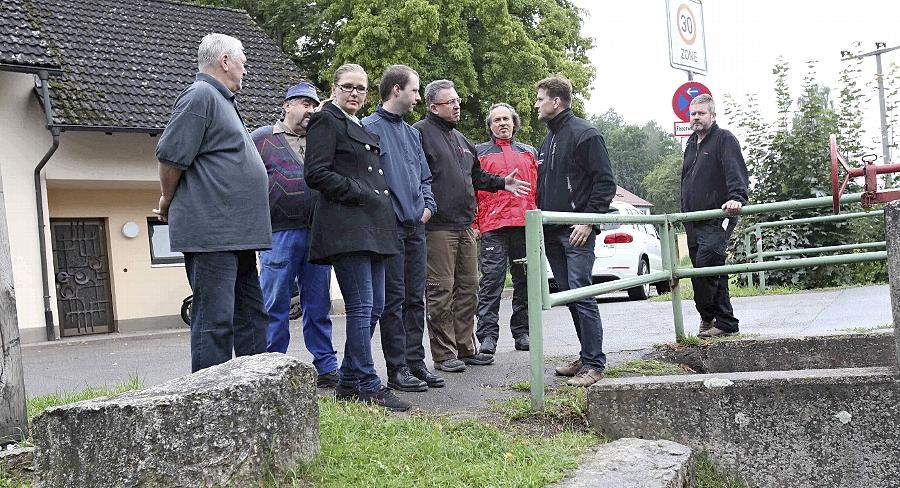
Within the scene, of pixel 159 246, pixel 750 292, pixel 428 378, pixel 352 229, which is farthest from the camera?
pixel 159 246

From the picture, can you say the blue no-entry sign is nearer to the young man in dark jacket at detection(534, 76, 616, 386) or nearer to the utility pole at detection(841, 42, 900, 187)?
the utility pole at detection(841, 42, 900, 187)

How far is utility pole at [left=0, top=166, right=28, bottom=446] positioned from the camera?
4184 mm

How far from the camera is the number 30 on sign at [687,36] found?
10914mm

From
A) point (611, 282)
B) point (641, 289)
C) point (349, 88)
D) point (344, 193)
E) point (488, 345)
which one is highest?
point (349, 88)

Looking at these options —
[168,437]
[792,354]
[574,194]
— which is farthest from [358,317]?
[792,354]

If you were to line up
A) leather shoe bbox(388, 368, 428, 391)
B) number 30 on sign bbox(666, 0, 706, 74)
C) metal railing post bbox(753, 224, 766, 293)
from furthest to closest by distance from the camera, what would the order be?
metal railing post bbox(753, 224, 766, 293) < number 30 on sign bbox(666, 0, 706, 74) < leather shoe bbox(388, 368, 428, 391)

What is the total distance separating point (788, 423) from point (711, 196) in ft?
10.5

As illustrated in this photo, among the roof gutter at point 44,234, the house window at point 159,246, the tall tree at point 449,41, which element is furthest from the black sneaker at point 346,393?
the tall tree at point 449,41

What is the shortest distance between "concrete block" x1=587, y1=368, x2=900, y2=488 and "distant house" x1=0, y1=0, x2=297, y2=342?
13078 millimetres

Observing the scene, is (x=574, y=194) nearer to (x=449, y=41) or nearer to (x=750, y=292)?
(x=750, y=292)

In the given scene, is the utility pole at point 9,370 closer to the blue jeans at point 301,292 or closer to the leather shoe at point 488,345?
the blue jeans at point 301,292

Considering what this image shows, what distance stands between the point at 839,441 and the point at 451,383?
7.79 feet

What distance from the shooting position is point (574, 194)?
19.5 feet

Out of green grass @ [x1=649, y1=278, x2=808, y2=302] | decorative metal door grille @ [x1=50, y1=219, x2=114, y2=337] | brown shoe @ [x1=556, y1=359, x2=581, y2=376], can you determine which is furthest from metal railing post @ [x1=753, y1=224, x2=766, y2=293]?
→ decorative metal door grille @ [x1=50, y1=219, x2=114, y2=337]
